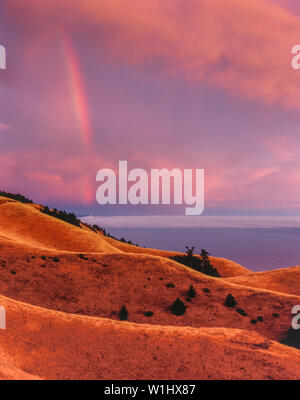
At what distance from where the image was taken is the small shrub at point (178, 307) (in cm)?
3004

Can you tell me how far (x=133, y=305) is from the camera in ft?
102

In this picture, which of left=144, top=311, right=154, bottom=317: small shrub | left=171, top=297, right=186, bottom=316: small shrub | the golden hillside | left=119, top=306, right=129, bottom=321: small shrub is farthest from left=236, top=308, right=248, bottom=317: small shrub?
left=119, top=306, right=129, bottom=321: small shrub

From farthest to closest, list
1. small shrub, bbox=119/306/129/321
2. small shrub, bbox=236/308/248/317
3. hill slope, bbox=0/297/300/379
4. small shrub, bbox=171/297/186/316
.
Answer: small shrub, bbox=236/308/248/317 → small shrub, bbox=171/297/186/316 → small shrub, bbox=119/306/129/321 → hill slope, bbox=0/297/300/379

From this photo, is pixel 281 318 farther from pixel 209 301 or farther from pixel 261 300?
pixel 209 301

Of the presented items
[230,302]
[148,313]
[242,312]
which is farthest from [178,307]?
[242,312]

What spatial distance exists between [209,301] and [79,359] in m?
22.6

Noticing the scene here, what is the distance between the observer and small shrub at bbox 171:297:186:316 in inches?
1183

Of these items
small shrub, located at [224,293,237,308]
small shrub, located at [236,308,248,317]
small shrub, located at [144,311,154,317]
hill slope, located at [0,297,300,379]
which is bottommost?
small shrub, located at [236,308,248,317]

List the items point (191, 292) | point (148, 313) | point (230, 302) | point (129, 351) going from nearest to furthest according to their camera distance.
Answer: point (129, 351)
point (148, 313)
point (230, 302)
point (191, 292)

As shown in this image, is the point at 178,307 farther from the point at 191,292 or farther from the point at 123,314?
the point at 123,314

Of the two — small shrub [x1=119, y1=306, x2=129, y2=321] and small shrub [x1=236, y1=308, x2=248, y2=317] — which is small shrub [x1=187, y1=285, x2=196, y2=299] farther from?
small shrub [x1=119, y1=306, x2=129, y2=321]

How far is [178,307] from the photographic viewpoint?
1200 inches

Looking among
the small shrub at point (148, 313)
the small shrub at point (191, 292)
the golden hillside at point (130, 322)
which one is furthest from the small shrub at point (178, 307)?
the small shrub at point (191, 292)

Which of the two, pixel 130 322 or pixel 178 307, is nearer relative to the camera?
pixel 130 322
